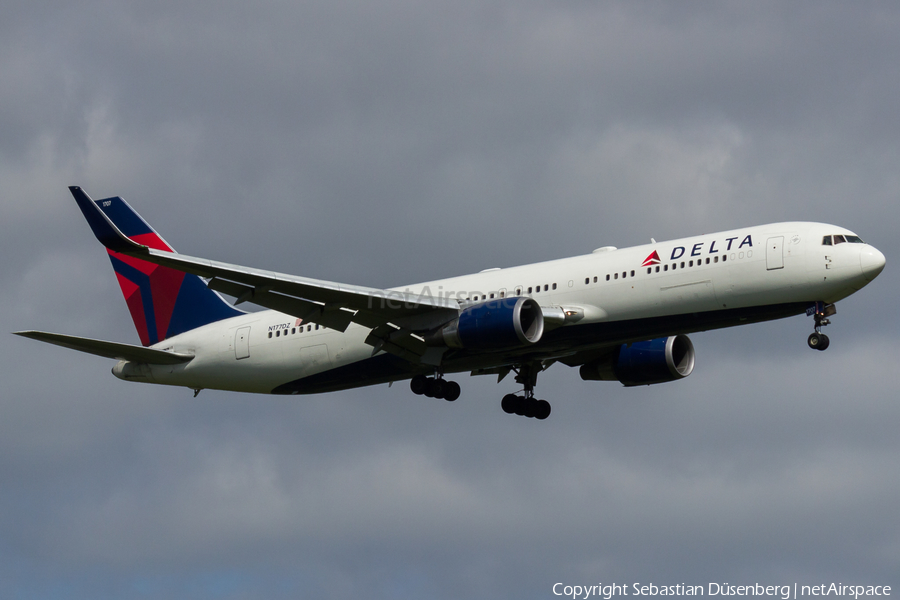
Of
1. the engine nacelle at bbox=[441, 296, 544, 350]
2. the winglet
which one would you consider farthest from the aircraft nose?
the winglet

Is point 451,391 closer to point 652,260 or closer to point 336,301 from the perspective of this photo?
point 336,301

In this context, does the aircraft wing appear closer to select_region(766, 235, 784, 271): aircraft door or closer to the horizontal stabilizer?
the horizontal stabilizer

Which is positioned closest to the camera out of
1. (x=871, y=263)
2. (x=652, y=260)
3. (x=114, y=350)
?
(x=871, y=263)

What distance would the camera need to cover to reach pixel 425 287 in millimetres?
45188

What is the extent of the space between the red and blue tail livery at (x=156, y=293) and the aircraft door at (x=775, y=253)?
72.5 ft

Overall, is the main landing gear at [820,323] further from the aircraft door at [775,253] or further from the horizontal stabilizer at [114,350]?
the horizontal stabilizer at [114,350]

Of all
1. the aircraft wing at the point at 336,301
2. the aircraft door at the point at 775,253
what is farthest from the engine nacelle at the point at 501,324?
the aircraft door at the point at 775,253

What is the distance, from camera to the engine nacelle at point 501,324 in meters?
39.6

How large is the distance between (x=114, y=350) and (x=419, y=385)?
39.1 ft

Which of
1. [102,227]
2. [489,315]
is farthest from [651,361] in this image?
Result: [102,227]

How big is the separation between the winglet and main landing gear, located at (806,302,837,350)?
68.5 feet

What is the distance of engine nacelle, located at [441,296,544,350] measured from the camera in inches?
1559

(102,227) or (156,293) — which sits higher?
(156,293)

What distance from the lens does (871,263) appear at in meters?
37.5
